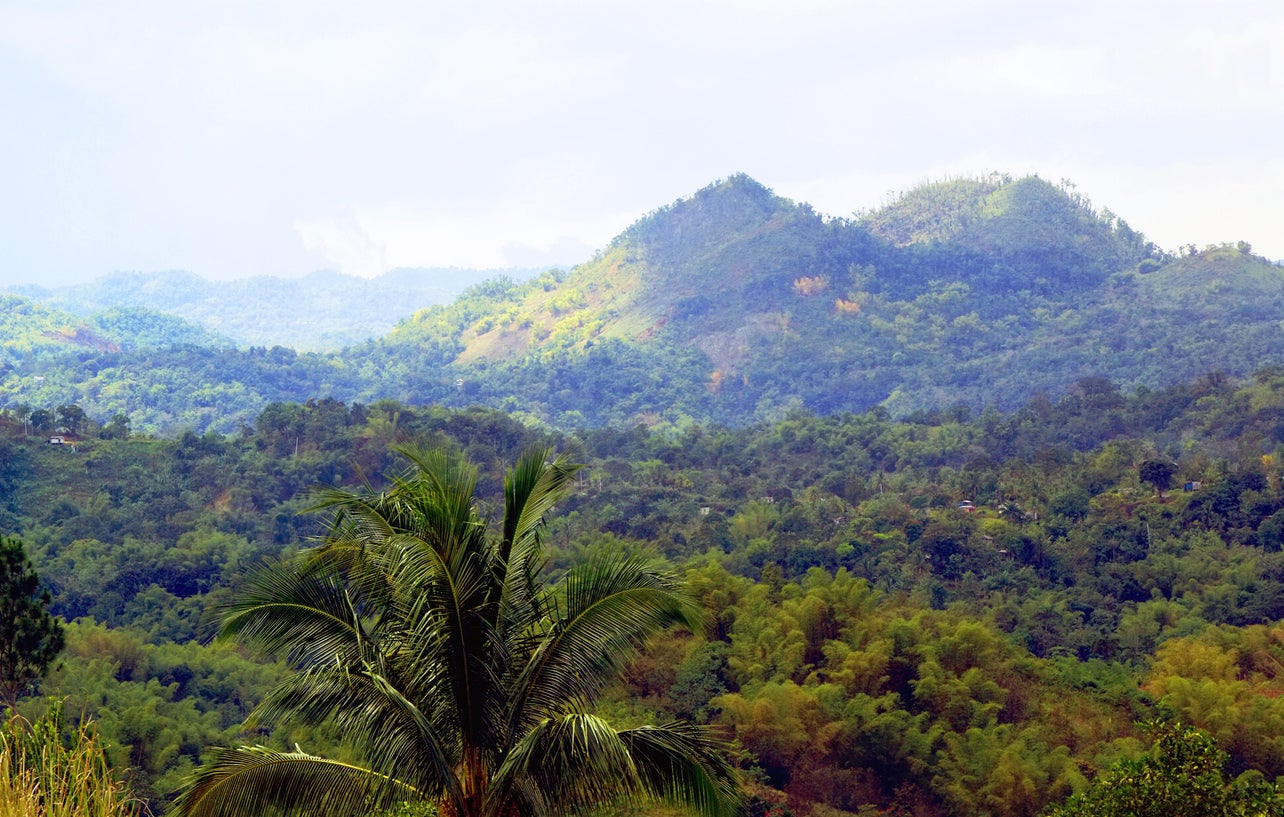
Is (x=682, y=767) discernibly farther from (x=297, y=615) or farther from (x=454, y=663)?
(x=297, y=615)

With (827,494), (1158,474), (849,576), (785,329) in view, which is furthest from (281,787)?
(785,329)

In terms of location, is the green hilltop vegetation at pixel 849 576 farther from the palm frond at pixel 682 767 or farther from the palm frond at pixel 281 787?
the palm frond at pixel 682 767

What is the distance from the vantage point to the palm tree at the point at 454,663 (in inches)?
365

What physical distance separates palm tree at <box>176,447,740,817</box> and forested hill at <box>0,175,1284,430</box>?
8920 centimetres

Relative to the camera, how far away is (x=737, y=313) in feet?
443

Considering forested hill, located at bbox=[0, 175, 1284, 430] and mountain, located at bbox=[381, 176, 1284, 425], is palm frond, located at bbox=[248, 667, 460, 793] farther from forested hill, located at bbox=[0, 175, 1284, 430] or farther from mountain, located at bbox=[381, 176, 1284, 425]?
mountain, located at bbox=[381, 176, 1284, 425]

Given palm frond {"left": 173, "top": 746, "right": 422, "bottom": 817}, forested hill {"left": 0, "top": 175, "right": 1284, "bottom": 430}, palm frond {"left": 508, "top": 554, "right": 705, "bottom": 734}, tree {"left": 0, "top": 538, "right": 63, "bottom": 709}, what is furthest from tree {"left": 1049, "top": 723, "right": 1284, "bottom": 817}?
forested hill {"left": 0, "top": 175, "right": 1284, "bottom": 430}

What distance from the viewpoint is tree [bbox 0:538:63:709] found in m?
16.6

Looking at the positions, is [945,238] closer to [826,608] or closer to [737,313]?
[737,313]

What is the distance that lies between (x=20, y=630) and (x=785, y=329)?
11474cm

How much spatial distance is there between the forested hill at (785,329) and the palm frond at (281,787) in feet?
293

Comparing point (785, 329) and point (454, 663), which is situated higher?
point (785, 329)

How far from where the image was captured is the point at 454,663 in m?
9.42

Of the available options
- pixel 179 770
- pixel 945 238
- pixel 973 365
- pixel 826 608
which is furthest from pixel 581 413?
pixel 179 770
